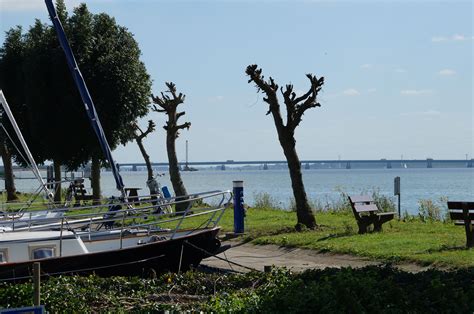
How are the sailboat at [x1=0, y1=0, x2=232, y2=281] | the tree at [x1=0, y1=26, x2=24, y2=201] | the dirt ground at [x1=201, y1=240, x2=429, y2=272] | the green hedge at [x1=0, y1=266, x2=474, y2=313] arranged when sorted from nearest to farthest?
the green hedge at [x1=0, y1=266, x2=474, y2=313], the sailboat at [x1=0, y1=0, x2=232, y2=281], the dirt ground at [x1=201, y1=240, x2=429, y2=272], the tree at [x1=0, y1=26, x2=24, y2=201]

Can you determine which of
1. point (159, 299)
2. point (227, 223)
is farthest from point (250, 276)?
point (227, 223)

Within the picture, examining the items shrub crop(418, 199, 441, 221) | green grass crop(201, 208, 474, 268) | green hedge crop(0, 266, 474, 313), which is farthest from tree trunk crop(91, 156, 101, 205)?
green hedge crop(0, 266, 474, 313)


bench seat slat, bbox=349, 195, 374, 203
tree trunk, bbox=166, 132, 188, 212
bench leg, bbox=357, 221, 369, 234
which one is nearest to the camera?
bench leg, bbox=357, 221, 369, 234

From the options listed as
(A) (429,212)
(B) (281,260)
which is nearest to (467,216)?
(B) (281,260)

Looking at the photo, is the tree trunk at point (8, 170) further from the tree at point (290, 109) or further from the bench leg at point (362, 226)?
the bench leg at point (362, 226)

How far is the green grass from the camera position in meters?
15.6

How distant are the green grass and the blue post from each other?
31 cm

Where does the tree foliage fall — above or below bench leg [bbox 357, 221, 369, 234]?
above

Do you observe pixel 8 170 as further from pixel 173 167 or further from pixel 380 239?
pixel 380 239

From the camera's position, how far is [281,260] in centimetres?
1688

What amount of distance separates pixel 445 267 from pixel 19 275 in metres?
7.00

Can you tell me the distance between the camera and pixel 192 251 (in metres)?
15.4

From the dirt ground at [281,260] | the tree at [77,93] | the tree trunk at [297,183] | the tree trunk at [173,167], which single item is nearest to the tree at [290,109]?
the tree trunk at [297,183]

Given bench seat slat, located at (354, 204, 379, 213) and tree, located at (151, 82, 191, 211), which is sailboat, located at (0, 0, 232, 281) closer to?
bench seat slat, located at (354, 204, 379, 213)
